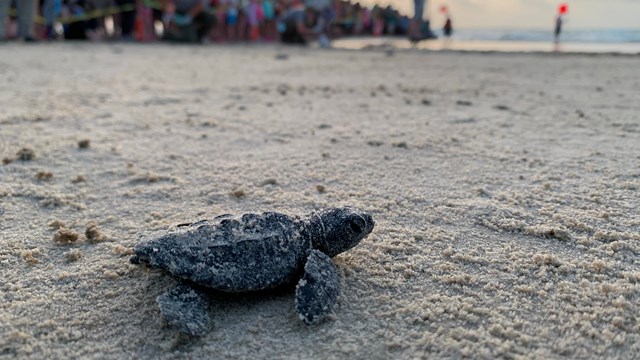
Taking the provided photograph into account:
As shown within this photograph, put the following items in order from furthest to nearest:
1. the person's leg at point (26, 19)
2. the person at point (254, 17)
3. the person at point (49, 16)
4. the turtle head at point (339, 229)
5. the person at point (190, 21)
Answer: the person at point (254, 17)
the person at point (190, 21)
the person at point (49, 16)
the person's leg at point (26, 19)
the turtle head at point (339, 229)

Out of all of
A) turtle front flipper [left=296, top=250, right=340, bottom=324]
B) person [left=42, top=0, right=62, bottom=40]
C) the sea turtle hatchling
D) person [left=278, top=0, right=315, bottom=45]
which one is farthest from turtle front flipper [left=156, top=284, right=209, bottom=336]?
person [left=278, top=0, right=315, bottom=45]

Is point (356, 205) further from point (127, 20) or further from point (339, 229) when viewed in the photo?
point (127, 20)

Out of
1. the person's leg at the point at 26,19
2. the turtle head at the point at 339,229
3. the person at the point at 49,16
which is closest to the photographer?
the turtle head at the point at 339,229

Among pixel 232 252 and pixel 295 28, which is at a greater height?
pixel 295 28

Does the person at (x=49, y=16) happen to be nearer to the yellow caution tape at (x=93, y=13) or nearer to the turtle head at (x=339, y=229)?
the yellow caution tape at (x=93, y=13)

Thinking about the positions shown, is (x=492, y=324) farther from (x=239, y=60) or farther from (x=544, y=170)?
(x=239, y=60)

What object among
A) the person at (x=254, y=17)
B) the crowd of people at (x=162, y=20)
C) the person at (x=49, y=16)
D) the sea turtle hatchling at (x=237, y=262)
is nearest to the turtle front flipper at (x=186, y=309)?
the sea turtle hatchling at (x=237, y=262)

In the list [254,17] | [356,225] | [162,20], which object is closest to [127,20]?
[162,20]

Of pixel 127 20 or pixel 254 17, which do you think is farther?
pixel 254 17
